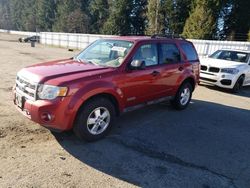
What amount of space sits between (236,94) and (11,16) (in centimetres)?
11928

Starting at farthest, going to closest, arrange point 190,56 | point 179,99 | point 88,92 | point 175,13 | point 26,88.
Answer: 1. point 175,13
2. point 190,56
3. point 179,99
4. point 26,88
5. point 88,92

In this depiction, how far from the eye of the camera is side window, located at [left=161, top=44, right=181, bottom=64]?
611 centimetres

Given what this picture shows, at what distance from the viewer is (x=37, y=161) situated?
395cm

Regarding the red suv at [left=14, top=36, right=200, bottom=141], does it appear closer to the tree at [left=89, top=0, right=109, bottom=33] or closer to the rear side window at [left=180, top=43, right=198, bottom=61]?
the rear side window at [left=180, top=43, right=198, bottom=61]

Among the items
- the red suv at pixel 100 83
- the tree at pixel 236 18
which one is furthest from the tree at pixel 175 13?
the red suv at pixel 100 83

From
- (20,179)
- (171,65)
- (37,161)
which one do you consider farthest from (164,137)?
(20,179)

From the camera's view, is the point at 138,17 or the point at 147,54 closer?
the point at 147,54

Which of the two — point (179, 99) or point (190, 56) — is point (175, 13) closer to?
point (190, 56)

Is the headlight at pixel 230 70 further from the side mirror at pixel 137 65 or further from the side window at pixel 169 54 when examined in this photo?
the side mirror at pixel 137 65

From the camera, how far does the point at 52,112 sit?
13.5 feet

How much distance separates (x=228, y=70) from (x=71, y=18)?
2337 inches

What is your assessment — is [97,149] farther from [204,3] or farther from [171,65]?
[204,3]

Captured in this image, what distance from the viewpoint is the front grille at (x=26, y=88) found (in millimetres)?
4260

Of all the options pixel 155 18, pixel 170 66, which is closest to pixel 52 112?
pixel 170 66
